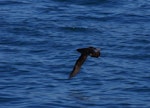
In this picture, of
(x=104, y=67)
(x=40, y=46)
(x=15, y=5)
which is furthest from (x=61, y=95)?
(x=15, y=5)

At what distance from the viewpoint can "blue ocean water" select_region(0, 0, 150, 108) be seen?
2488 cm

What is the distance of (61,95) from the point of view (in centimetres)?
2486

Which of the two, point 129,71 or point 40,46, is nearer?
point 129,71

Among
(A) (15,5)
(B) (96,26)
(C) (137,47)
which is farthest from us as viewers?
(A) (15,5)

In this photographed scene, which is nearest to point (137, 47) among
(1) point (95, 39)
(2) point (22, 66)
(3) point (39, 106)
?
(1) point (95, 39)

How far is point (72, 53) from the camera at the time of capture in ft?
94.4

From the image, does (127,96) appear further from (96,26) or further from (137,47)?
(96,26)

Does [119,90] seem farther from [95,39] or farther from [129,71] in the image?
[95,39]

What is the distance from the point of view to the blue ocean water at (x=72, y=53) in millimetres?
24875

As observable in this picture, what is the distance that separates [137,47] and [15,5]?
7.25m

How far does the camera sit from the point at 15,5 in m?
34.9

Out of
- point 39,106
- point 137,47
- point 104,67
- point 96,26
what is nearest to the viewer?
point 39,106

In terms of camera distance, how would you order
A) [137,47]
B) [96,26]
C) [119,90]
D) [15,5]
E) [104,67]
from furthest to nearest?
1. [15,5]
2. [96,26]
3. [137,47]
4. [104,67]
5. [119,90]

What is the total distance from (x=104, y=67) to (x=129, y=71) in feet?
2.72
